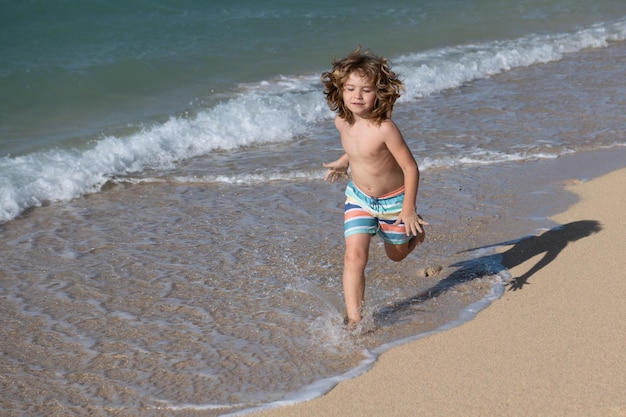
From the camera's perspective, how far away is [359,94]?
4.06m

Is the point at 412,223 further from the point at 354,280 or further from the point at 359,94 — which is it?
the point at 359,94

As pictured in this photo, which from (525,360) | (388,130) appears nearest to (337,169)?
(388,130)

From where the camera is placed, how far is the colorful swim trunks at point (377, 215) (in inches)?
165

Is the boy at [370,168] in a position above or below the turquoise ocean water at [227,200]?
above

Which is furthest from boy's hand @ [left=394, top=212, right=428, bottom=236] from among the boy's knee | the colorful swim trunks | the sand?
the sand

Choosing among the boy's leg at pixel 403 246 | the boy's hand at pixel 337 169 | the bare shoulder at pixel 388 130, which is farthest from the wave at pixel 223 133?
the bare shoulder at pixel 388 130

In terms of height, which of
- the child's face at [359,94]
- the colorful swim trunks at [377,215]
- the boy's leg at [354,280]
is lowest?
the boy's leg at [354,280]

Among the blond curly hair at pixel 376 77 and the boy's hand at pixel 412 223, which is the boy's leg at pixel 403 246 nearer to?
the boy's hand at pixel 412 223

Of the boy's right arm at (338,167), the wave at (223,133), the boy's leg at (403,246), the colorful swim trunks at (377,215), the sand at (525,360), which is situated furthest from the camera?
the wave at (223,133)

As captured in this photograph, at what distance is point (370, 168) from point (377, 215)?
0.23 m

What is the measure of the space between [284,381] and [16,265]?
7.45 ft

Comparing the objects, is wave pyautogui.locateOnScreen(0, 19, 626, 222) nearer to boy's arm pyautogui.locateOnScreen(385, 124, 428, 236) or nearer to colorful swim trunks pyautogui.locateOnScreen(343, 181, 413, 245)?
colorful swim trunks pyautogui.locateOnScreen(343, 181, 413, 245)

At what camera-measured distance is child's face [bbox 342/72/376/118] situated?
13.2 feet

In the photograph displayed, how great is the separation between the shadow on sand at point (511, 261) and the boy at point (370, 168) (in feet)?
0.82
